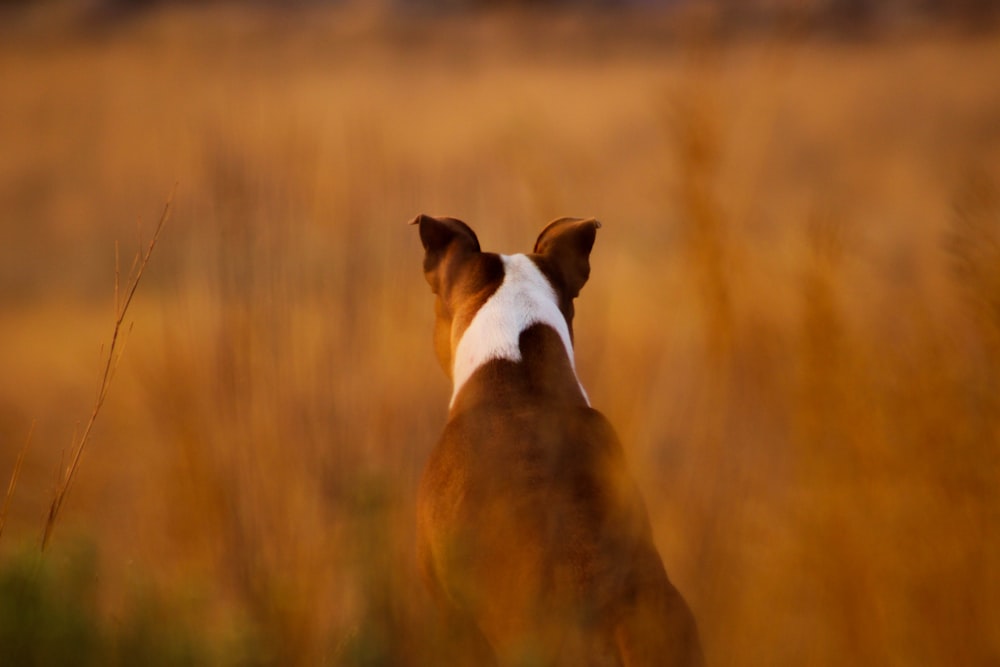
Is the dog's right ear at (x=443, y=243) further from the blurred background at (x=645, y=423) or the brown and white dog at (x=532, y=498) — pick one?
the blurred background at (x=645, y=423)

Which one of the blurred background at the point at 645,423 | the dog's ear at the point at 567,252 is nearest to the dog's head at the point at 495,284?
the dog's ear at the point at 567,252

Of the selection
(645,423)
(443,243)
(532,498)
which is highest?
(443,243)

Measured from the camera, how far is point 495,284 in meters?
3.38

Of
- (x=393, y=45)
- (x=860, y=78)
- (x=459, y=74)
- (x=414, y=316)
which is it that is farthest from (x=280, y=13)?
(x=414, y=316)

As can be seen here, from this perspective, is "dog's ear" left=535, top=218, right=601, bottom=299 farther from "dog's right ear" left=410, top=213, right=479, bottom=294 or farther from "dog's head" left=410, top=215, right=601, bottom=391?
"dog's right ear" left=410, top=213, right=479, bottom=294

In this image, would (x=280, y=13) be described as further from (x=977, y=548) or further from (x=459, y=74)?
(x=977, y=548)

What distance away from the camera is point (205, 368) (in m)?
3.71

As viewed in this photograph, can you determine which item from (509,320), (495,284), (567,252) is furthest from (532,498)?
(567,252)

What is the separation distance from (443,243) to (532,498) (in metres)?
1.07

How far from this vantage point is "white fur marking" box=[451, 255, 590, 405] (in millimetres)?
3199

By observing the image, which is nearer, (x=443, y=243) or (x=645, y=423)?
(x=645, y=423)

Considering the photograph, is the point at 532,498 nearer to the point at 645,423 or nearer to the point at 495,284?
the point at 645,423

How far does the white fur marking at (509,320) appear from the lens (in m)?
3.20

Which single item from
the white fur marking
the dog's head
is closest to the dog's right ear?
the dog's head
